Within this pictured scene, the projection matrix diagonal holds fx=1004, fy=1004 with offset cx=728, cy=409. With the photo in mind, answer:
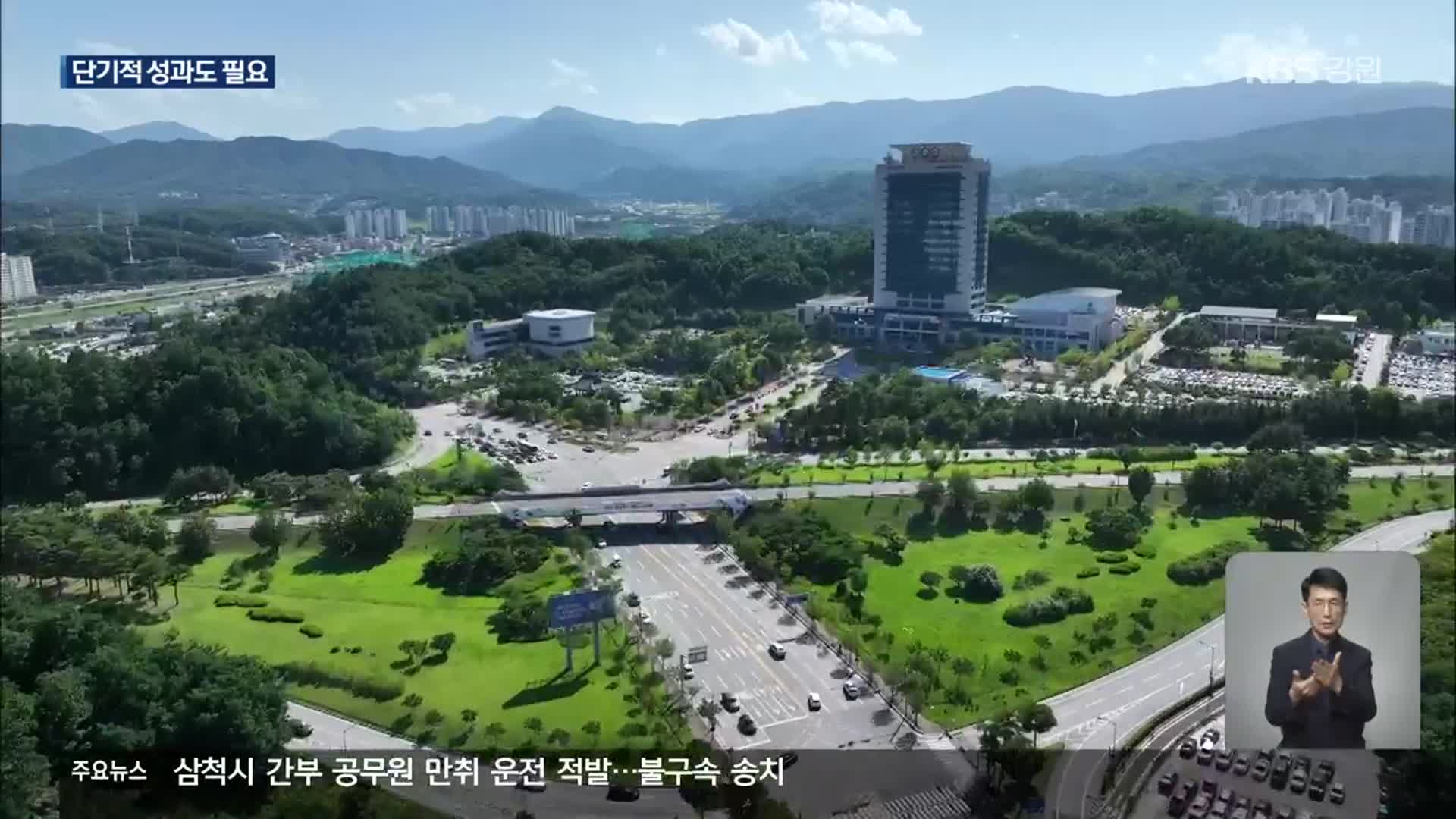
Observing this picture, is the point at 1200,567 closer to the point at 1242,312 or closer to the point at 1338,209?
the point at 1242,312

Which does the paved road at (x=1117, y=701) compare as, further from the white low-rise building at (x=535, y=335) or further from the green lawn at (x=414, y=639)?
the white low-rise building at (x=535, y=335)

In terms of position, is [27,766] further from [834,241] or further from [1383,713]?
[834,241]

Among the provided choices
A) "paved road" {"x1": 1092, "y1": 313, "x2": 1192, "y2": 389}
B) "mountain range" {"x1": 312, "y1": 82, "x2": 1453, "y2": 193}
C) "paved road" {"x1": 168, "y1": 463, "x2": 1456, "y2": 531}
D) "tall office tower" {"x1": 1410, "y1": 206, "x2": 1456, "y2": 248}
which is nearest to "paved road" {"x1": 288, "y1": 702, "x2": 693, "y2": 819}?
"paved road" {"x1": 168, "y1": 463, "x2": 1456, "y2": 531}

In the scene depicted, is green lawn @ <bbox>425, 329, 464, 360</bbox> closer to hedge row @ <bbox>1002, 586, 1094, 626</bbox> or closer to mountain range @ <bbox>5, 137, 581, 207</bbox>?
hedge row @ <bbox>1002, 586, 1094, 626</bbox>

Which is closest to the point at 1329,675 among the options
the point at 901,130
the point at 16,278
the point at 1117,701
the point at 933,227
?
the point at 1117,701

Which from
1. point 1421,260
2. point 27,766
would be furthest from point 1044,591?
point 1421,260
